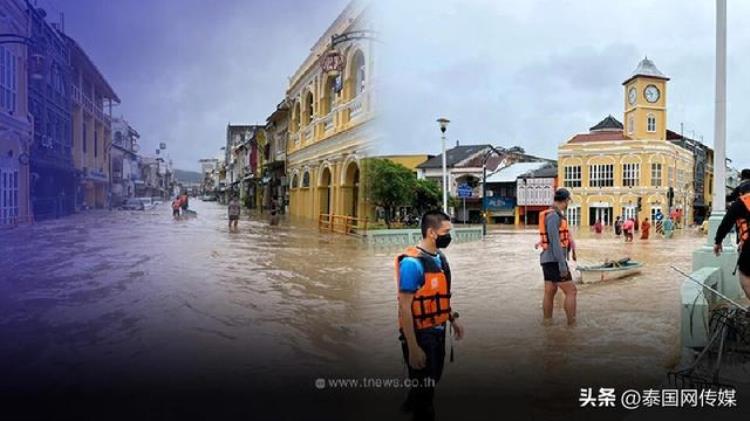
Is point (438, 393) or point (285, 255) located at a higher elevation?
point (285, 255)

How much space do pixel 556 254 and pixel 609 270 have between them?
748 millimetres

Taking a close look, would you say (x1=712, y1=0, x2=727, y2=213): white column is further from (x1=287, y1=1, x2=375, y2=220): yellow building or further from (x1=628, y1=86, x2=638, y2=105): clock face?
(x1=287, y1=1, x2=375, y2=220): yellow building

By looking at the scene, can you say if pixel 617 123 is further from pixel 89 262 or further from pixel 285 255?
pixel 89 262

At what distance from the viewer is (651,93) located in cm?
290

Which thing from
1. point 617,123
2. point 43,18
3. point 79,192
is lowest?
point 79,192

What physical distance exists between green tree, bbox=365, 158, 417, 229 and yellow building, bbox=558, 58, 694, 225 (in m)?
1.23

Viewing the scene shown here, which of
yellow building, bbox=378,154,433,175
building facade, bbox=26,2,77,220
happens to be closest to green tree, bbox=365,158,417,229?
yellow building, bbox=378,154,433,175

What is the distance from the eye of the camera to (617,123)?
Answer: 3.02 metres

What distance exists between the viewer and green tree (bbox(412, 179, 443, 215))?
2.25 m

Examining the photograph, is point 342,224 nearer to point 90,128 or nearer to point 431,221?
point 431,221

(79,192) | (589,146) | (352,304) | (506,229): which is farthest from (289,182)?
(589,146)

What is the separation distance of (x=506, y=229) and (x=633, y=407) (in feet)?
4.07

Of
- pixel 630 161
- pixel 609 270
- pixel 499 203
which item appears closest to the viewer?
pixel 499 203

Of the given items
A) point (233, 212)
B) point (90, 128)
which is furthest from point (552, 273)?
point (90, 128)
